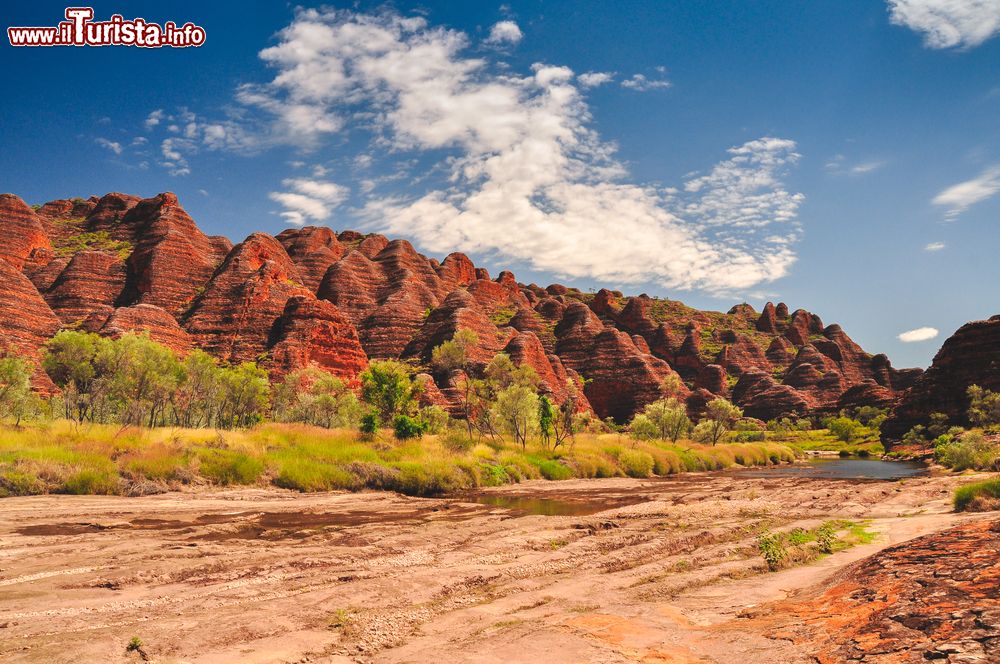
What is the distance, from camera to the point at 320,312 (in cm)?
8400

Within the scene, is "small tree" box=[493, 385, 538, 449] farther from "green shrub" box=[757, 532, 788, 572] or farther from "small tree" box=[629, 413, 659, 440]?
"green shrub" box=[757, 532, 788, 572]

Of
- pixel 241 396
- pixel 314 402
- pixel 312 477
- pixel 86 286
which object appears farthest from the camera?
pixel 86 286

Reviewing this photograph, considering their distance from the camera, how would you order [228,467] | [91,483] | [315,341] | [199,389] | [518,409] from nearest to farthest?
1. [91,483]
2. [228,467]
3. [518,409]
4. [199,389]
5. [315,341]

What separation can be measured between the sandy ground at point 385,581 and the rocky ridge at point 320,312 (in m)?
57.6

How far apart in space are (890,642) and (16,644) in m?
9.78

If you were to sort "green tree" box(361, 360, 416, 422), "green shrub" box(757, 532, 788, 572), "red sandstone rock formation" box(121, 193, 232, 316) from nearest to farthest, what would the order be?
"green shrub" box(757, 532, 788, 572), "green tree" box(361, 360, 416, 422), "red sandstone rock formation" box(121, 193, 232, 316)

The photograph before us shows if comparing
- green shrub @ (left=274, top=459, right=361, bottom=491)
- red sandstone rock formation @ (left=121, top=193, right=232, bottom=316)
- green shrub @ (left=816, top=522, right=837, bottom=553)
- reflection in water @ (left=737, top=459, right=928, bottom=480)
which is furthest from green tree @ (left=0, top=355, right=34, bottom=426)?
reflection in water @ (left=737, top=459, right=928, bottom=480)

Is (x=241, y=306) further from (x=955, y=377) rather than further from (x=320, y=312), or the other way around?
(x=955, y=377)

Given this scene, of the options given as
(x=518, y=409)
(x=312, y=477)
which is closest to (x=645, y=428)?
(x=518, y=409)

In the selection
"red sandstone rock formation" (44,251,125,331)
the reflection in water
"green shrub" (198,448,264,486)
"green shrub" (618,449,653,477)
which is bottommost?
the reflection in water

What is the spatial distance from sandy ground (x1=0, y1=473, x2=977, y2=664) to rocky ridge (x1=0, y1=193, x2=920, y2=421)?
57.6 m

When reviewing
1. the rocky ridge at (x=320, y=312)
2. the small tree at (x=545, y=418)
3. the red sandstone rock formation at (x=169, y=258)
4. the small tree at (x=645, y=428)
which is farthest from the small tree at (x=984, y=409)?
the red sandstone rock formation at (x=169, y=258)

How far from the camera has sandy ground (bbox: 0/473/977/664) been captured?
22.0ft

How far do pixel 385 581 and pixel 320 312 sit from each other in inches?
3109
